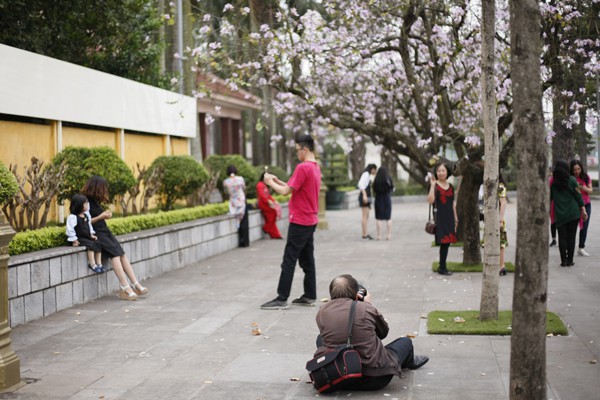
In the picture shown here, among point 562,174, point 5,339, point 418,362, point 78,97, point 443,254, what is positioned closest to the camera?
point 5,339

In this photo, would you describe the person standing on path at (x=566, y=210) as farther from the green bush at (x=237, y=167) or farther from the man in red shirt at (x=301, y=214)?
the green bush at (x=237, y=167)

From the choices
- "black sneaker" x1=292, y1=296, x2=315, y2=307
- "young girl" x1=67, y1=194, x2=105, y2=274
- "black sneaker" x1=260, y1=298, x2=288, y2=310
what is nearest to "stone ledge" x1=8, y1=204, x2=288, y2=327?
"young girl" x1=67, y1=194, x2=105, y2=274

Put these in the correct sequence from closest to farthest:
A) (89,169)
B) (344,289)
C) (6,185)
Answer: (344,289) < (6,185) < (89,169)

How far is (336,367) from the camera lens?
252 inches

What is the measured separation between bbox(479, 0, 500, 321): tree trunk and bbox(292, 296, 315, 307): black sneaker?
7.22 ft

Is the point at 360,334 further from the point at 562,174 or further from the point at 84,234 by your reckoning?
the point at 562,174

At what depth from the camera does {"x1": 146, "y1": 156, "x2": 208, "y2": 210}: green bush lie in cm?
1698

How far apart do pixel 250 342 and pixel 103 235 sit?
3557mm

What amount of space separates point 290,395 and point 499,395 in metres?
1.49

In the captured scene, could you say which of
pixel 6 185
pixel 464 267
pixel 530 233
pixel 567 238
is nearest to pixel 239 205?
pixel 464 267

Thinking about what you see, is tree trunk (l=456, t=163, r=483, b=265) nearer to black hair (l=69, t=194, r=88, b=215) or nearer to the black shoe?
black hair (l=69, t=194, r=88, b=215)

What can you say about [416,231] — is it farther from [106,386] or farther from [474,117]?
[106,386]

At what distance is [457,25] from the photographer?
43.8ft

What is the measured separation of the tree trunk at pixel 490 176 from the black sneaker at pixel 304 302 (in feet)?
7.22
